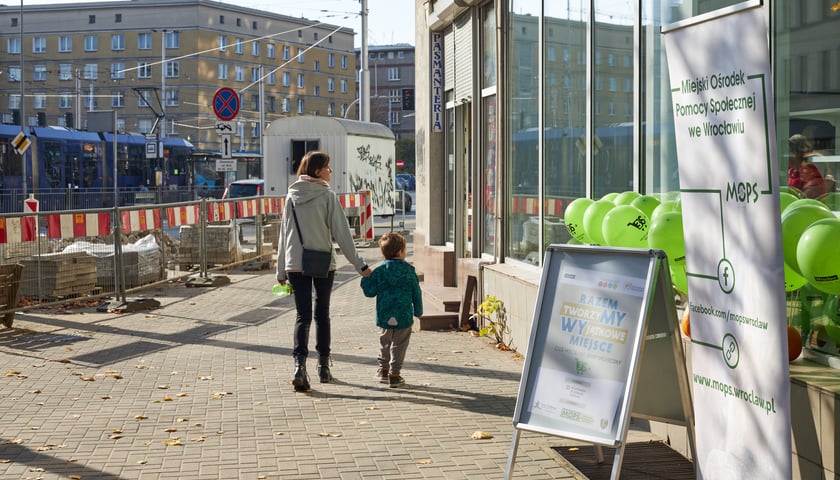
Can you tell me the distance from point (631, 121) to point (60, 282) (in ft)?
27.6

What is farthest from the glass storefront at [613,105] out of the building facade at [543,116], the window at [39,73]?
the window at [39,73]

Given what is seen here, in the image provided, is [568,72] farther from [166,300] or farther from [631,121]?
[166,300]

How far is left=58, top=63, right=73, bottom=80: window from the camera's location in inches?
3752

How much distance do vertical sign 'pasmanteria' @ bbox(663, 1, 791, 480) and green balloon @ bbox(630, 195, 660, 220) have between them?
5.40ft

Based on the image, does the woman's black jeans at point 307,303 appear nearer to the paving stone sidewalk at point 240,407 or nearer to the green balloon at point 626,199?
the paving stone sidewalk at point 240,407

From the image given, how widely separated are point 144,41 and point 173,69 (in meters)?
4.52

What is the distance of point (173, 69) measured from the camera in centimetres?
9175

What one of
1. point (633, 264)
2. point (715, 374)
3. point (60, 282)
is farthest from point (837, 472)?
point (60, 282)

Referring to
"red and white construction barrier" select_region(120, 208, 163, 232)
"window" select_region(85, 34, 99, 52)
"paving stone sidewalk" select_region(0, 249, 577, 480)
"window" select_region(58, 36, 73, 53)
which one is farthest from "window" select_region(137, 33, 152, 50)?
"paving stone sidewalk" select_region(0, 249, 577, 480)

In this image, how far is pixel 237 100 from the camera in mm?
19000

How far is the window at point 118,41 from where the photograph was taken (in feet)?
309

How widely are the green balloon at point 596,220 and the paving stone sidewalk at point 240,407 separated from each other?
134 cm

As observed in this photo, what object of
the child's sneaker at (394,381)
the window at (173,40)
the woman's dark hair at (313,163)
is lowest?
the child's sneaker at (394,381)

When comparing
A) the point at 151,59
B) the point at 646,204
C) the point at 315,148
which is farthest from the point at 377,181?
the point at 151,59
